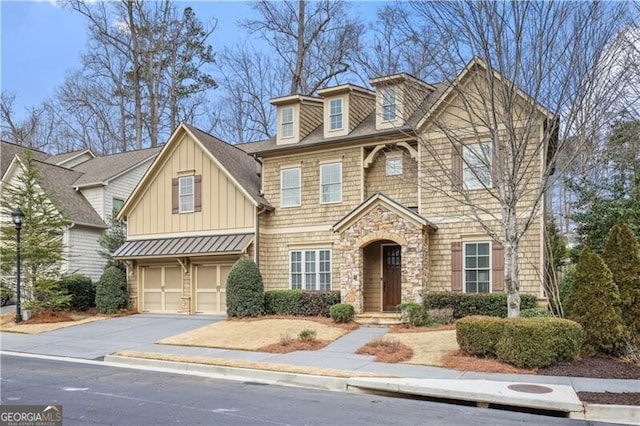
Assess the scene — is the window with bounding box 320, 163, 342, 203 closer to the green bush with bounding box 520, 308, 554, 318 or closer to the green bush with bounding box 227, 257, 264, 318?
the green bush with bounding box 227, 257, 264, 318

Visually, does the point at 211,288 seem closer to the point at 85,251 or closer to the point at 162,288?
the point at 162,288

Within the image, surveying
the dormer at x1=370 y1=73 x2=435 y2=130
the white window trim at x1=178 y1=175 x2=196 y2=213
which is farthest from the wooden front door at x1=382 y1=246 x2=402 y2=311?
the white window trim at x1=178 y1=175 x2=196 y2=213

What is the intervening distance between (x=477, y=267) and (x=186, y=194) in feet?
37.3

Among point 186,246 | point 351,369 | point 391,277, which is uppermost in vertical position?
point 186,246

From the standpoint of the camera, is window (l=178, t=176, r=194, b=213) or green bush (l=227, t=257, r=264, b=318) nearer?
green bush (l=227, t=257, r=264, b=318)

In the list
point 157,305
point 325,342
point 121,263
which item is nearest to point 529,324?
point 325,342

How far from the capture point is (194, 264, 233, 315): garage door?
67.4 ft

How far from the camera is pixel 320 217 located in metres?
19.8

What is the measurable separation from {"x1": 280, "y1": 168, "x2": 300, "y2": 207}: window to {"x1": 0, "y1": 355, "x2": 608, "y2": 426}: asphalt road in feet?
34.6

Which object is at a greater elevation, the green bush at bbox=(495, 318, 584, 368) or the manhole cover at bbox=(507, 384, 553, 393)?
the green bush at bbox=(495, 318, 584, 368)

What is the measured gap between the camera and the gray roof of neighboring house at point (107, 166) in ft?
88.8

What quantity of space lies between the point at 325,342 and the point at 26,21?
13.9 metres

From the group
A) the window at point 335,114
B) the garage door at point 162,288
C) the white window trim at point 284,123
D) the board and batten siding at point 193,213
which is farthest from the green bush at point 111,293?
the window at point 335,114

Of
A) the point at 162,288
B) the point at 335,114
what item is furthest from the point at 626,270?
the point at 162,288
